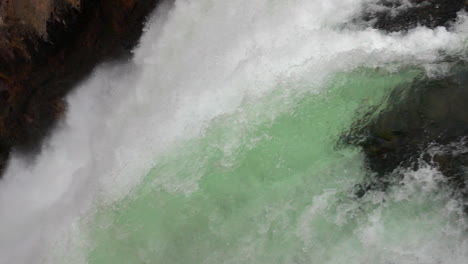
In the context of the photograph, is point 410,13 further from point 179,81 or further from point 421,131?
point 179,81

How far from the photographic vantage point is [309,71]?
19.7 feet

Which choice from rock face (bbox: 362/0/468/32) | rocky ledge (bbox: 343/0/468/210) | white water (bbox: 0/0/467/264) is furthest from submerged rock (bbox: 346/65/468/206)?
rock face (bbox: 362/0/468/32)

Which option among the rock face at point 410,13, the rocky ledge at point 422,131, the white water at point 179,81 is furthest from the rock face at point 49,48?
the rocky ledge at point 422,131

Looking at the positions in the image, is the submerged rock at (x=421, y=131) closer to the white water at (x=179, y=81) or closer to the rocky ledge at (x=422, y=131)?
the rocky ledge at (x=422, y=131)

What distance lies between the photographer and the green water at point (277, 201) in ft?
16.5

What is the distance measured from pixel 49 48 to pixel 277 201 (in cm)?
492

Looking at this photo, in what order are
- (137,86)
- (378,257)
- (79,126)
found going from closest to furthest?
1. (378,257)
2. (137,86)
3. (79,126)

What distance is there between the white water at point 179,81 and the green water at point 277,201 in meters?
0.20

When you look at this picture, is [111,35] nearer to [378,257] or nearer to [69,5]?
[69,5]

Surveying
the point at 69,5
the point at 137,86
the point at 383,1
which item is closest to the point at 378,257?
the point at 383,1

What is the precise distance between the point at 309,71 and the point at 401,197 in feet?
6.34

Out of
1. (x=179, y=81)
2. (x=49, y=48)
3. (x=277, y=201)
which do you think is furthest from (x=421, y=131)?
(x=49, y=48)

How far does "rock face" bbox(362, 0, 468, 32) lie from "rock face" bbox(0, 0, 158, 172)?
3.49 metres

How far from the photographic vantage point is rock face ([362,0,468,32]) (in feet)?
19.9
